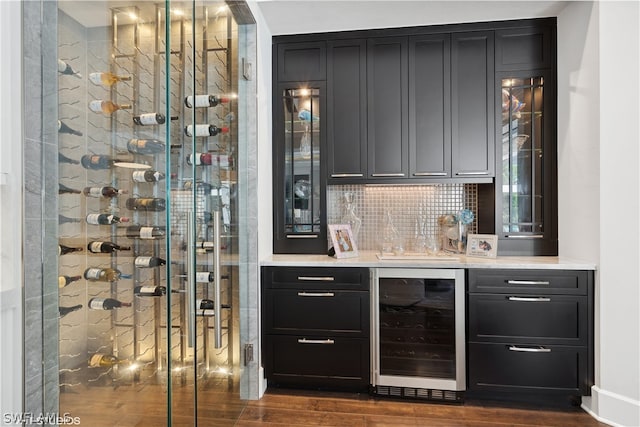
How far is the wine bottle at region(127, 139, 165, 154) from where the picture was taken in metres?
1.30

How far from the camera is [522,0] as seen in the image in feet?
7.75

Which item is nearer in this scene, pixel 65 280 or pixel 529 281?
pixel 65 280

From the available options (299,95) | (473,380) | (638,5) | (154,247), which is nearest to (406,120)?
(299,95)

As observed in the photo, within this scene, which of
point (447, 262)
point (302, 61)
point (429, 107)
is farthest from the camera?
point (302, 61)

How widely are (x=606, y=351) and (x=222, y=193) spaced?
95.5 inches

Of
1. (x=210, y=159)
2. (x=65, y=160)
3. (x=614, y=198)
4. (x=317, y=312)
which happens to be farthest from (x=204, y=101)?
(x=614, y=198)

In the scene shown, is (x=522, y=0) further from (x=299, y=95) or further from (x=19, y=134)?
(x=19, y=134)

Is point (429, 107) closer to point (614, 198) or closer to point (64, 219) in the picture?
point (614, 198)

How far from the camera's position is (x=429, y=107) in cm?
270

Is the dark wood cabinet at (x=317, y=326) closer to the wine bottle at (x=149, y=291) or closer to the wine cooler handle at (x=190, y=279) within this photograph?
the wine cooler handle at (x=190, y=279)

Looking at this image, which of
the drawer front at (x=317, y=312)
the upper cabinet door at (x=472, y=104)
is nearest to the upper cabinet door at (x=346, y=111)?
the upper cabinet door at (x=472, y=104)

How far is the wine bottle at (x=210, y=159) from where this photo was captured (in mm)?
1555

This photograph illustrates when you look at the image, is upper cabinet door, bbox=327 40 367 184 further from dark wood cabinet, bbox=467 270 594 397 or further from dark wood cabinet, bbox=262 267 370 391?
dark wood cabinet, bbox=467 270 594 397

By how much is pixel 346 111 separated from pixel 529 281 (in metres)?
1.74
